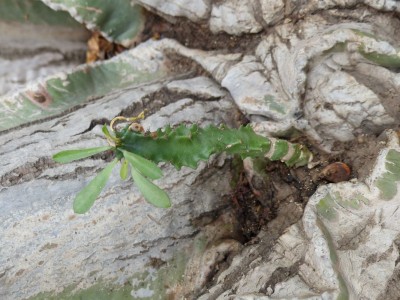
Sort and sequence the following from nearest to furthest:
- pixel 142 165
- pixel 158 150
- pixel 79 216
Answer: pixel 142 165
pixel 158 150
pixel 79 216

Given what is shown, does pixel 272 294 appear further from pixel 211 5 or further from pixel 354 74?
pixel 211 5

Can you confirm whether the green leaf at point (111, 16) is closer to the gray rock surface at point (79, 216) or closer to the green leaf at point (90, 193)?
the gray rock surface at point (79, 216)

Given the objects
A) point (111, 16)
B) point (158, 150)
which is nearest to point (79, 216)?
point (158, 150)

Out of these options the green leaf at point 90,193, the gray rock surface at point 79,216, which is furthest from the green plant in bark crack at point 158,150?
the gray rock surface at point 79,216

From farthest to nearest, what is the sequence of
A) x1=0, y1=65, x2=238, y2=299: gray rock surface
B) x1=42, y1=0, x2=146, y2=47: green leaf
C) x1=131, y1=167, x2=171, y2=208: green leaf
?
x1=42, y1=0, x2=146, y2=47: green leaf < x1=0, y1=65, x2=238, y2=299: gray rock surface < x1=131, y1=167, x2=171, y2=208: green leaf

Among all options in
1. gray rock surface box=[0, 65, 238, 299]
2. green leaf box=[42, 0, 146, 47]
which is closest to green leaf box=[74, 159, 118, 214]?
gray rock surface box=[0, 65, 238, 299]

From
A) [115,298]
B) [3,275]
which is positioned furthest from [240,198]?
[3,275]

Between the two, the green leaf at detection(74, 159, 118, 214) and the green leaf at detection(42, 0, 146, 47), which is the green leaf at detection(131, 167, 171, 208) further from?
the green leaf at detection(42, 0, 146, 47)

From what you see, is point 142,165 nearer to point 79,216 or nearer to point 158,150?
point 158,150
